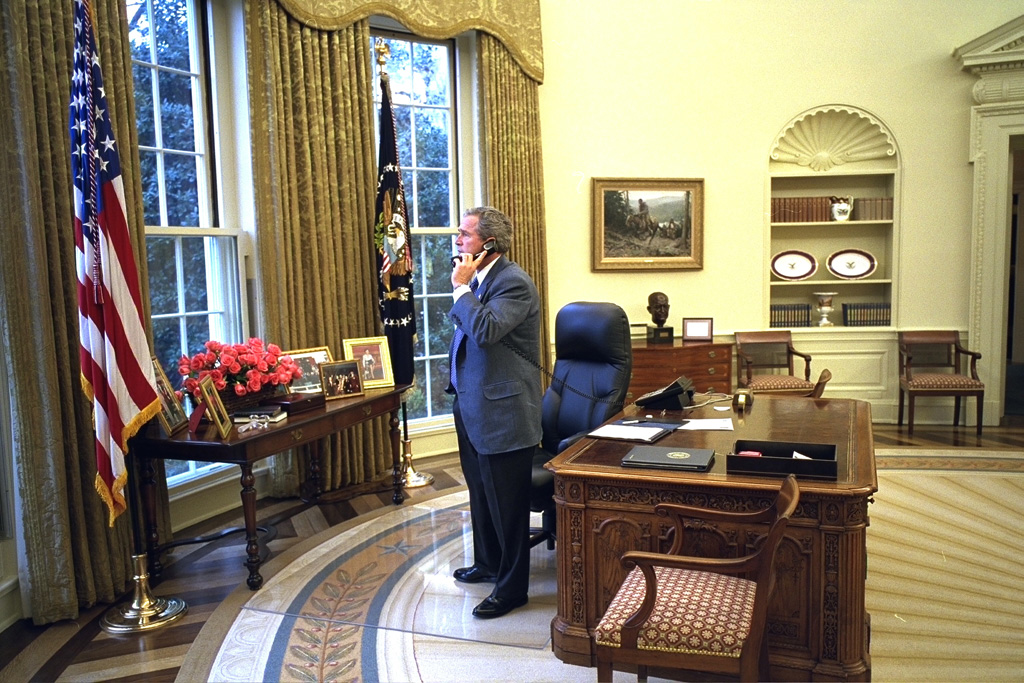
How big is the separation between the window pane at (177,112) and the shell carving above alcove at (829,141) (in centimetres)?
481

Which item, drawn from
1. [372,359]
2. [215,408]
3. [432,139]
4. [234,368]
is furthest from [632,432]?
[432,139]

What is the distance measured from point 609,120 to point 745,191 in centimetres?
136

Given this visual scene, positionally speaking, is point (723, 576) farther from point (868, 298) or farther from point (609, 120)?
point (868, 298)

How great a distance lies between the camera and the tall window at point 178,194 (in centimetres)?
440

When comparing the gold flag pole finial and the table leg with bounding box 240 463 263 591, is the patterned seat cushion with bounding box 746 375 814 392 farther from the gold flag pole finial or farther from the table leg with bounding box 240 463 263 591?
the table leg with bounding box 240 463 263 591

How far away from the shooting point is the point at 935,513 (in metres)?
4.56

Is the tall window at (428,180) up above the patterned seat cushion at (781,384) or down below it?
above

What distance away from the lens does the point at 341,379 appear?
14.8ft

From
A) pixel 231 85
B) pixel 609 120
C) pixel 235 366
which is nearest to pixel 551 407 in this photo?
pixel 235 366

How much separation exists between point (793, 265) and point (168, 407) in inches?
217

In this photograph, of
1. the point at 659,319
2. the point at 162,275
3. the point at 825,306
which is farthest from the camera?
the point at 825,306

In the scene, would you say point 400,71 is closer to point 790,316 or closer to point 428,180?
point 428,180

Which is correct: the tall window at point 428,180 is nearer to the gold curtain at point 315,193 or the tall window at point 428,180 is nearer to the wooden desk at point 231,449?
the gold curtain at point 315,193

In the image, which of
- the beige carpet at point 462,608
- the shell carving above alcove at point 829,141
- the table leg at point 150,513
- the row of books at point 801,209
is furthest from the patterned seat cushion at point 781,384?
the table leg at point 150,513
